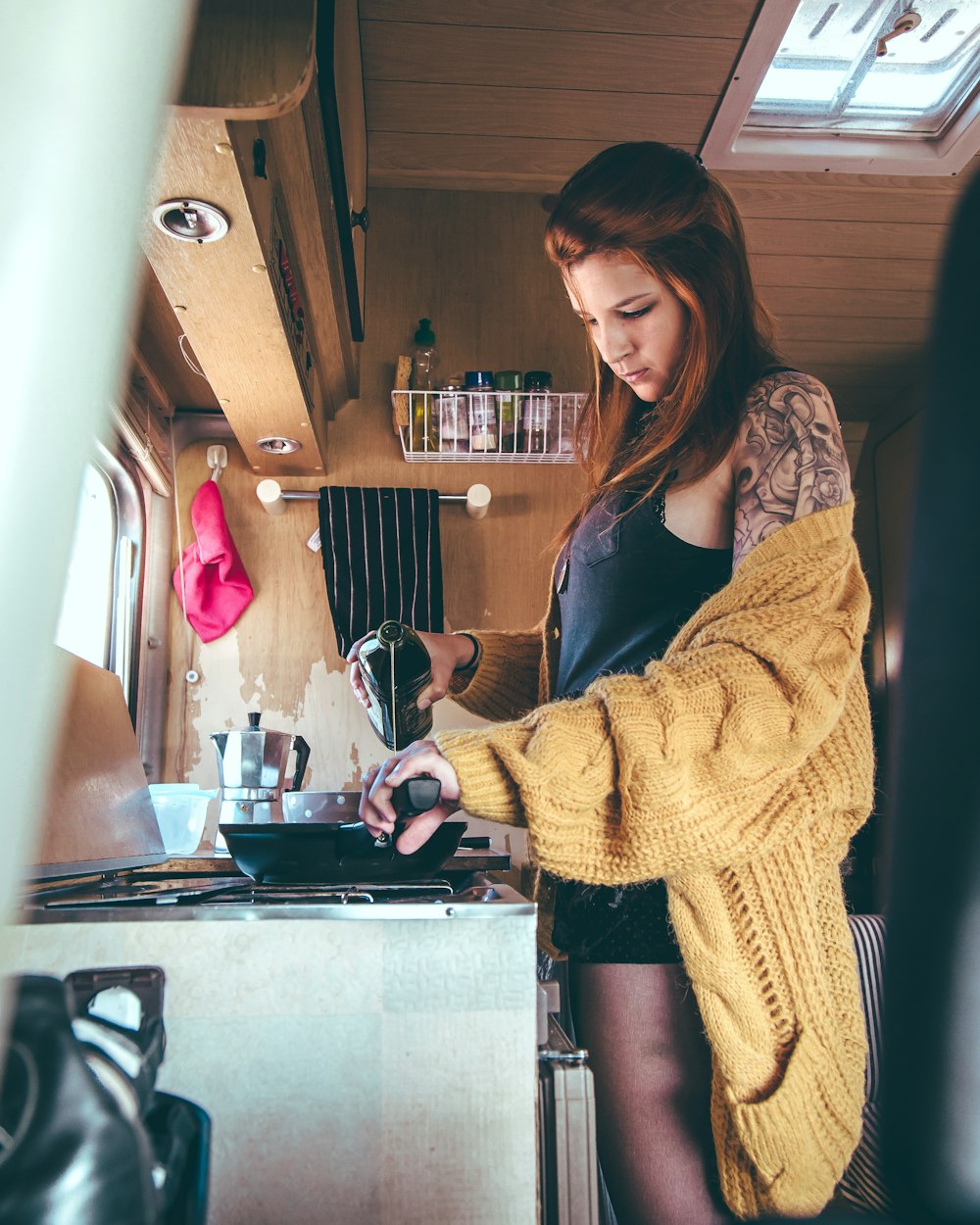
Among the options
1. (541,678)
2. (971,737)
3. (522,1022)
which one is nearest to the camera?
(971,737)

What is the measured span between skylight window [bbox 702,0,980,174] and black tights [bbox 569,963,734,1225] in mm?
2227

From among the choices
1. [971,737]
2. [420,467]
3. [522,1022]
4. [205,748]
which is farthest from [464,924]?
[420,467]

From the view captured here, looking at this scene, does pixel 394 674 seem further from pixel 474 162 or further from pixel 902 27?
pixel 902 27

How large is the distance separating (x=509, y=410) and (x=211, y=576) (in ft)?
3.20

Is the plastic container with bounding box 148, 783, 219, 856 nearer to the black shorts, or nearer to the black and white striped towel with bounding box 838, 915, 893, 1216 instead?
the black shorts

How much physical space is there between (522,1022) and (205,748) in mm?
1940

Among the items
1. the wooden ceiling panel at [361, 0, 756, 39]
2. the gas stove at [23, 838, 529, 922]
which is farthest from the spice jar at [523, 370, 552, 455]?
the gas stove at [23, 838, 529, 922]

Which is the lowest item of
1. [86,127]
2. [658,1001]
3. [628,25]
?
[658,1001]

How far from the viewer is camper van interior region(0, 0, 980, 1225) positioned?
20 centimetres

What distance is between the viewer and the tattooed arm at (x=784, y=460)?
3.59 ft

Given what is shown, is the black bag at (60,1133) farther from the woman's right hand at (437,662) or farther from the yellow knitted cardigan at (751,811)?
the woman's right hand at (437,662)

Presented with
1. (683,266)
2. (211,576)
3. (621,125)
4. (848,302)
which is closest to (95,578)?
(211,576)

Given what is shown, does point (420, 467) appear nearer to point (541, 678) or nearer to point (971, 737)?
point (541, 678)

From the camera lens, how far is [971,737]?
1.07 feet
